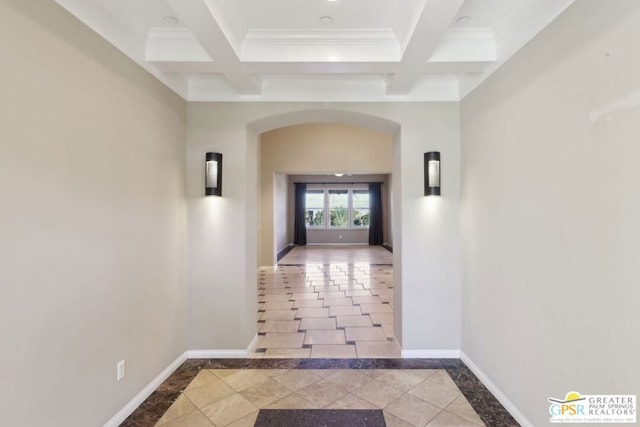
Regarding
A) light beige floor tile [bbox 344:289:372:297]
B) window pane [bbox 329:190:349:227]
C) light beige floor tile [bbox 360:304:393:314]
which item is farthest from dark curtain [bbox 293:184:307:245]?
light beige floor tile [bbox 360:304:393:314]

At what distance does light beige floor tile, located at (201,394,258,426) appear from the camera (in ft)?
7.38

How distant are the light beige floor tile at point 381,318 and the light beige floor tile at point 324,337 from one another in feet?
2.05

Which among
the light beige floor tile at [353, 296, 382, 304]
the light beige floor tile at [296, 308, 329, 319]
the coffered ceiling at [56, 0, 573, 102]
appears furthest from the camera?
the light beige floor tile at [353, 296, 382, 304]

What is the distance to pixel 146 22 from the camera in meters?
2.30

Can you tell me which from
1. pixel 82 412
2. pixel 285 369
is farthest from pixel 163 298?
pixel 285 369

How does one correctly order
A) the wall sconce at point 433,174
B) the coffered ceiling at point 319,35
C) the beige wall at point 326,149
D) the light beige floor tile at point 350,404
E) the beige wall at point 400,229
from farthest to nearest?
the beige wall at point 326,149
the beige wall at point 400,229
the wall sconce at point 433,174
the light beige floor tile at point 350,404
the coffered ceiling at point 319,35

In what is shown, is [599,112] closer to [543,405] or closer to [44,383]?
[543,405]

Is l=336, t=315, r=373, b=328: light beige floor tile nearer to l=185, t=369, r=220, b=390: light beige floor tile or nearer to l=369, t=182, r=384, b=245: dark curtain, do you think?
l=185, t=369, r=220, b=390: light beige floor tile

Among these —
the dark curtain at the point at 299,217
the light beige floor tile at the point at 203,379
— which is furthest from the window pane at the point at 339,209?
the light beige floor tile at the point at 203,379

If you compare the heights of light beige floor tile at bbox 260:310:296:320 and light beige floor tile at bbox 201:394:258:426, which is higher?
light beige floor tile at bbox 201:394:258:426

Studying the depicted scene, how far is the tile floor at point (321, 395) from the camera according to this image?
2250 millimetres

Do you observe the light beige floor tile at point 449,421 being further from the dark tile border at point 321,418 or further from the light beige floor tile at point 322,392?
the light beige floor tile at point 322,392

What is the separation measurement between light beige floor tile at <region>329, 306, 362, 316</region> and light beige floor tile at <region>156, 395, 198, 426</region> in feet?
7.95

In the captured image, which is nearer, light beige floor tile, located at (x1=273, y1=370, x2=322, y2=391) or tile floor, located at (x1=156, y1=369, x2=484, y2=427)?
tile floor, located at (x1=156, y1=369, x2=484, y2=427)
